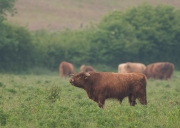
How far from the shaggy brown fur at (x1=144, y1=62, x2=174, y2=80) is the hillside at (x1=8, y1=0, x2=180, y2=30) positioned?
3383 cm

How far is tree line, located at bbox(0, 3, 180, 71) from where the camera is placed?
158ft

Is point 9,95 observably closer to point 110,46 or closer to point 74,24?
point 110,46

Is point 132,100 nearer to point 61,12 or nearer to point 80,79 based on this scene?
point 80,79

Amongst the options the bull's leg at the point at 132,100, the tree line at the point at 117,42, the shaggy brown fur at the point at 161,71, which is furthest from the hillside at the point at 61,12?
the bull's leg at the point at 132,100

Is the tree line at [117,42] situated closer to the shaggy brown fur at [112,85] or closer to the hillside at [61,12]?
the hillside at [61,12]

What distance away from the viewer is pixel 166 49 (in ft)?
175

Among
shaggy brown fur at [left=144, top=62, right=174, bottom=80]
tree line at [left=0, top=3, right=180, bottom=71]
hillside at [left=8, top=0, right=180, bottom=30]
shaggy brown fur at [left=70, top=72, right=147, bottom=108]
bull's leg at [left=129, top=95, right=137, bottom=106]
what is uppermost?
hillside at [left=8, top=0, right=180, bottom=30]

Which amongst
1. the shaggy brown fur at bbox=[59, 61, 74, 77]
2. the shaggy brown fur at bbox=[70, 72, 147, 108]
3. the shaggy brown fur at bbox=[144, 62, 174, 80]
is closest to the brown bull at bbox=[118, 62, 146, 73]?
the shaggy brown fur at bbox=[144, 62, 174, 80]

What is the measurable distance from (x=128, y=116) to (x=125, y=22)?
132 ft

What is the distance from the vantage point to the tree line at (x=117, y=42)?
158 ft

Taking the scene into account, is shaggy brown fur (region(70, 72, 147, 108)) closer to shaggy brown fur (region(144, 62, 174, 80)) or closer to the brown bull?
shaggy brown fur (region(144, 62, 174, 80))

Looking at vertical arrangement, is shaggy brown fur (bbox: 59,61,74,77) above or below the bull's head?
above

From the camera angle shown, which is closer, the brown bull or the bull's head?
the bull's head

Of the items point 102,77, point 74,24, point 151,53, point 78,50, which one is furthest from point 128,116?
point 74,24
